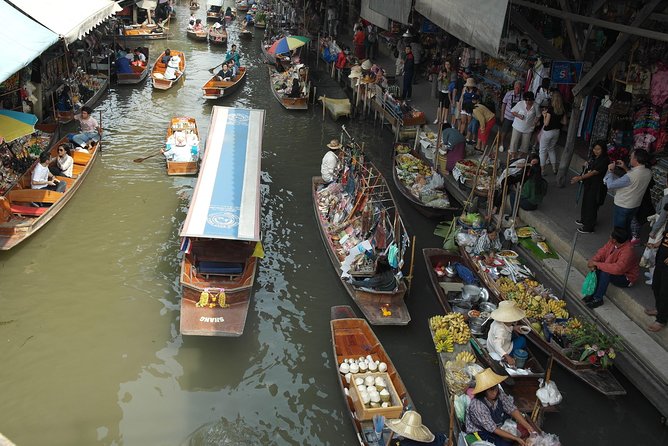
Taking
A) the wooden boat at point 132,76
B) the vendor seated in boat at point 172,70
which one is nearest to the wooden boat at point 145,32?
the vendor seated in boat at point 172,70

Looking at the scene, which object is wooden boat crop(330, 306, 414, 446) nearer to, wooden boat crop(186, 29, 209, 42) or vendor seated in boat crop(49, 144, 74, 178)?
vendor seated in boat crop(49, 144, 74, 178)

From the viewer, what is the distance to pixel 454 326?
886cm

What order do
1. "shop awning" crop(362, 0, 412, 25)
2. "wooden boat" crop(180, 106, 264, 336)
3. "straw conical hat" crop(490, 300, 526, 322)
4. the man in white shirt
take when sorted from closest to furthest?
"straw conical hat" crop(490, 300, 526, 322)
"wooden boat" crop(180, 106, 264, 336)
the man in white shirt
"shop awning" crop(362, 0, 412, 25)

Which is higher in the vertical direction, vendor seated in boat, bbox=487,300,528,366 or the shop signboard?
the shop signboard

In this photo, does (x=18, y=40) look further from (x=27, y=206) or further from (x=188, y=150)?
(x=188, y=150)

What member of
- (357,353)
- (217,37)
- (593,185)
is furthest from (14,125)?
(217,37)

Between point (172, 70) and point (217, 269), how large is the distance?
15003 mm

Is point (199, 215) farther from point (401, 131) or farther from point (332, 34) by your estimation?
point (332, 34)

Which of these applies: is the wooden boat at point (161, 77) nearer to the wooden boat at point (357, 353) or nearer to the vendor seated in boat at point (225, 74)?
the vendor seated in boat at point (225, 74)

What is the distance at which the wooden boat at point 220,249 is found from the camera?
29.6ft

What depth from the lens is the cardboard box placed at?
7309mm

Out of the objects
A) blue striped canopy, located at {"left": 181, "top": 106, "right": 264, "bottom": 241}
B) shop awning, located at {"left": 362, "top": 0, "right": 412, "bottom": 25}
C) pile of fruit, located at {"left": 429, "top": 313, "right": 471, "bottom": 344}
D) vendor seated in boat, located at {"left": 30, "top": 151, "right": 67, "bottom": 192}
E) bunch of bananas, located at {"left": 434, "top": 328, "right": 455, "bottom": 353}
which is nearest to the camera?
bunch of bananas, located at {"left": 434, "top": 328, "right": 455, "bottom": 353}

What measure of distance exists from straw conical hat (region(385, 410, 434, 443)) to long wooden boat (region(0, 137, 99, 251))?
8158 mm

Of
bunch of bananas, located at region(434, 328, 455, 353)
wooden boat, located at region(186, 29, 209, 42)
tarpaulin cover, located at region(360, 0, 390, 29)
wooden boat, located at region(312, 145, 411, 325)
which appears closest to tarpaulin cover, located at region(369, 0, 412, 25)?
tarpaulin cover, located at region(360, 0, 390, 29)
